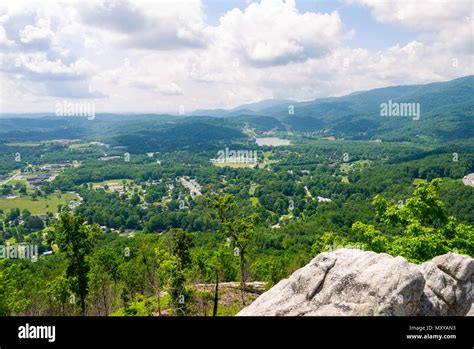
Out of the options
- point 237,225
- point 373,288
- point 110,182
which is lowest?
point 110,182

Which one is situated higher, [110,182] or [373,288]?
[373,288]

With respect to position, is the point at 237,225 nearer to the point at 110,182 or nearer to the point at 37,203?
the point at 37,203

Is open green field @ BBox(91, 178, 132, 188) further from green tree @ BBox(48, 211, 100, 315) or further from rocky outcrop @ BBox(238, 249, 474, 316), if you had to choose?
rocky outcrop @ BBox(238, 249, 474, 316)

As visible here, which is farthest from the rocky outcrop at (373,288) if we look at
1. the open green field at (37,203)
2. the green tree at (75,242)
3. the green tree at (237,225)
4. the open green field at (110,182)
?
the open green field at (110,182)

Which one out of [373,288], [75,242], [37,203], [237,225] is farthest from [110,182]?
[373,288]

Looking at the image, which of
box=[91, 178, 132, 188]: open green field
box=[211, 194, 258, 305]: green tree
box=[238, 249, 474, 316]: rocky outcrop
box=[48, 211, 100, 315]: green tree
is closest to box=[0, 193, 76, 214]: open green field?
box=[91, 178, 132, 188]: open green field

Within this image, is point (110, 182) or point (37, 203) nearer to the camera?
point (37, 203)

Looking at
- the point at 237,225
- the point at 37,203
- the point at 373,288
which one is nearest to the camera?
the point at 373,288
